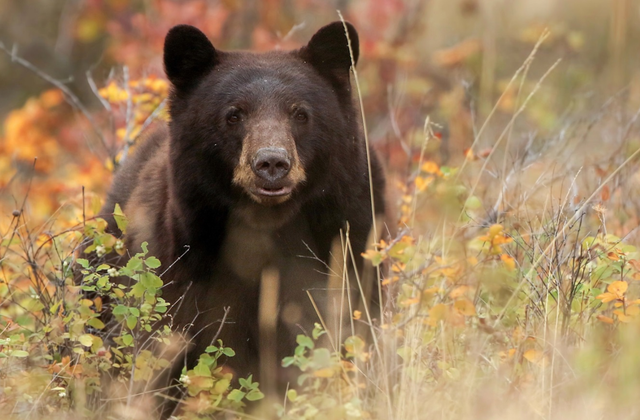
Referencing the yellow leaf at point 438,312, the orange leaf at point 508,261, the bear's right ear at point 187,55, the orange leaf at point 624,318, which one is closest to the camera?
the yellow leaf at point 438,312

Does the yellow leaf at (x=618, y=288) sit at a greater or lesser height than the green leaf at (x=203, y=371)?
greater

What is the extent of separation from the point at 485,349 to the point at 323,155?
1.16 metres

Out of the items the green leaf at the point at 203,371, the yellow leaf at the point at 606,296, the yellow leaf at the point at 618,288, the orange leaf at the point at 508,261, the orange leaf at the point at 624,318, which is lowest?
the green leaf at the point at 203,371

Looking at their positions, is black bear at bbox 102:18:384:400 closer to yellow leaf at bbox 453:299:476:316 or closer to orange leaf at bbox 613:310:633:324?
yellow leaf at bbox 453:299:476:316

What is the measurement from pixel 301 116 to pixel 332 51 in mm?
490

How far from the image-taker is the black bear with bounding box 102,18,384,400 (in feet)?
13.3

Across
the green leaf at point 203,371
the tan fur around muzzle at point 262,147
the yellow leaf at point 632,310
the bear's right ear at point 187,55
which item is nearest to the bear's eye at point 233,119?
the tan fur around muzzle at point 262,147

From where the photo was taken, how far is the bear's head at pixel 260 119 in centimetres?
391

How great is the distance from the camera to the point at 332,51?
14.6 ft

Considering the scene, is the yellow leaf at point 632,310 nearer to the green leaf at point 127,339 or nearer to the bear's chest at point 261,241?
the bear's chest at point 261,241

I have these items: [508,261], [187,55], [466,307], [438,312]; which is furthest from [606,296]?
[187,55]

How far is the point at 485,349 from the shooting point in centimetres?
377

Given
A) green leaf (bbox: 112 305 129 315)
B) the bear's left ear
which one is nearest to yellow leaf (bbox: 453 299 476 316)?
green leaf (bbox: 112 305 129 315)

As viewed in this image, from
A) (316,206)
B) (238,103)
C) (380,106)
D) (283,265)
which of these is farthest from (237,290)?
(380,106)
